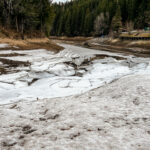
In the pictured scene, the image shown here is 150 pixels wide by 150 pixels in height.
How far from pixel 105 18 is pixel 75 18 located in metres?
24.3

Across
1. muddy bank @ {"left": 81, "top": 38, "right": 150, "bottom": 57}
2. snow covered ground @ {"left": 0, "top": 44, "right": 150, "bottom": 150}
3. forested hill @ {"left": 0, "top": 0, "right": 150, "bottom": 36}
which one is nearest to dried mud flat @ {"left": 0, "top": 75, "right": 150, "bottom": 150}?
snow covered ground @ {"left": 0, "top": 44, "right": 150, "bottom": 150}

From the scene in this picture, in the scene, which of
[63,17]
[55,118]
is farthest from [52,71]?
[63,17]

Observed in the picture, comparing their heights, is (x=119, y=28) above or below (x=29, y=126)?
above

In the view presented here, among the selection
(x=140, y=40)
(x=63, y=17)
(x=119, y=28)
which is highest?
(x=63, y=17)

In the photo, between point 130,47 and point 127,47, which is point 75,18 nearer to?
point 127,47

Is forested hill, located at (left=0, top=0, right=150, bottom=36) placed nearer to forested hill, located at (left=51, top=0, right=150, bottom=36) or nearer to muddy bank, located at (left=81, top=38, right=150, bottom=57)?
forested hill, located at (left=51, top=0, right=150, bottom=36)

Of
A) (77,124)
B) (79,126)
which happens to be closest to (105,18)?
(77,124)

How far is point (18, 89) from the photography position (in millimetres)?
8914

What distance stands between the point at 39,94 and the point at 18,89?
5.11 ft

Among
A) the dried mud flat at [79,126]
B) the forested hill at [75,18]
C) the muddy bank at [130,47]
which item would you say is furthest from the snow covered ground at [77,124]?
the forested hill at [75,18]

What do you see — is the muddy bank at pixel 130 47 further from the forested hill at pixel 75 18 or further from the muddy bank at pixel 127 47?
the forested hill at pixel 75 18

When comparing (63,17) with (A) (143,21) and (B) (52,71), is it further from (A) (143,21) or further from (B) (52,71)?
(B) (52,71)

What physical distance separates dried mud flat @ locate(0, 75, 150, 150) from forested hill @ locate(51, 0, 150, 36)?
5938 cm

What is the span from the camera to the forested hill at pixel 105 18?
6438 cm
